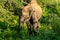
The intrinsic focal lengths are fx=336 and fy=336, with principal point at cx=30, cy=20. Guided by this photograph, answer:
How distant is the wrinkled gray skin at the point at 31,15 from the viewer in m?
9.22

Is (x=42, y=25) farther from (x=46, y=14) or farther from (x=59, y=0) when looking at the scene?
(x=59, y=0)

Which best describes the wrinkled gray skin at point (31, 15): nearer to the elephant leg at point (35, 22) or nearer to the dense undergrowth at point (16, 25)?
the elephant leg at point (35, 22)

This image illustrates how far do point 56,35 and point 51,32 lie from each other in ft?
0.73

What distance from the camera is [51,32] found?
377 inches

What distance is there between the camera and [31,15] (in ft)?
31.1

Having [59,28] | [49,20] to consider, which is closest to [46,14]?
[49,20]

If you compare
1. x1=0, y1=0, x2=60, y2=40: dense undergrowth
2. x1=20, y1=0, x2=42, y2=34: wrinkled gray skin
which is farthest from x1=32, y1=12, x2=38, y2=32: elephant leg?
x1=0, y1=0, x2=60, y2=40: dense undergrowth

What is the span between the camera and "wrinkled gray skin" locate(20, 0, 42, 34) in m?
9.22

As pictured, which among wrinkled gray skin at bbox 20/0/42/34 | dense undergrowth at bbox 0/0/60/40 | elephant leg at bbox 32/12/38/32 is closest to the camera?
wrinkled gray skin at bbox 20/0/42/34

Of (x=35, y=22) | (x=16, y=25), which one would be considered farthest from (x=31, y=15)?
(x=16, y=25)

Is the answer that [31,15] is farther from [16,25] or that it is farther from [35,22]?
[16,25]

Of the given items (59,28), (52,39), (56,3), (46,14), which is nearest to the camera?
(52,39)

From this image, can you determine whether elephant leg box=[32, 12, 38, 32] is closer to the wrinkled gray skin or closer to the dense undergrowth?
the wrinkled gray skin

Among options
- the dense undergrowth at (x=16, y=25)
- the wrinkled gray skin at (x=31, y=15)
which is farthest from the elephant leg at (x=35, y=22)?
the dense undergrowth at (x=16, y=25)
